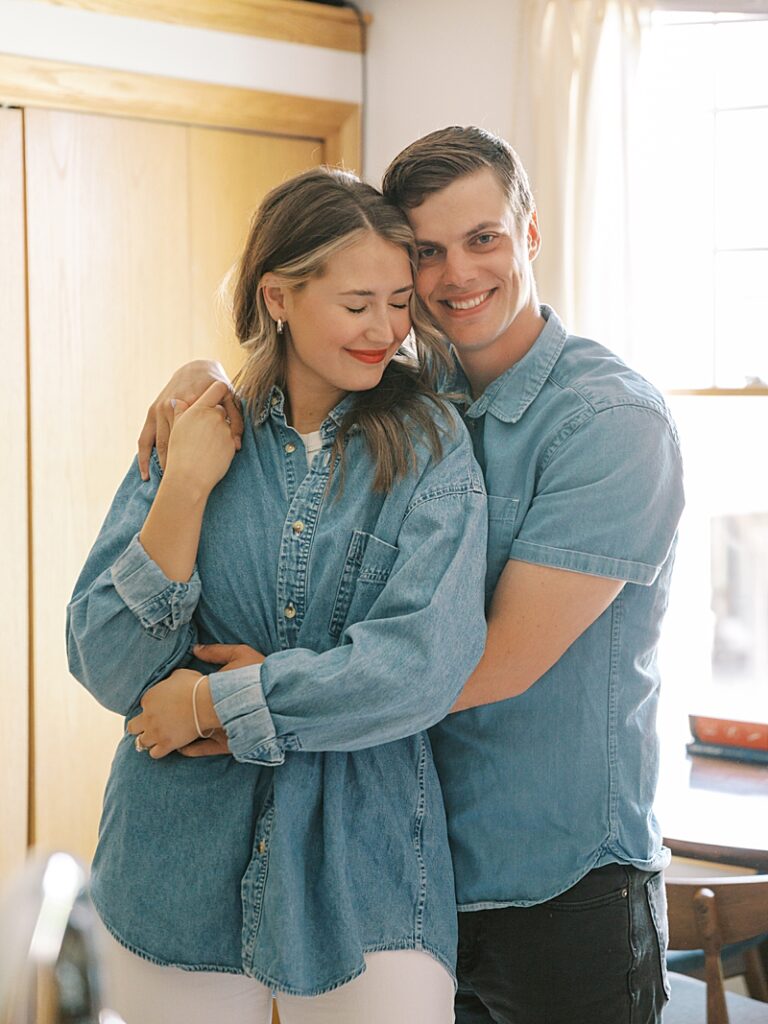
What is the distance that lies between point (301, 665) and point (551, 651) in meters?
0.30

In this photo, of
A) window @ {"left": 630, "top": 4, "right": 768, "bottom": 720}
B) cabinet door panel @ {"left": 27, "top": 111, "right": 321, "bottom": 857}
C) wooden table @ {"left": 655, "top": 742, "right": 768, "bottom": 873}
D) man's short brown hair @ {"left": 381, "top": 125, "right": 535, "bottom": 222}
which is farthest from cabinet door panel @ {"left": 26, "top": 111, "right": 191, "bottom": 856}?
man's short brown hair @ {"left": 381, "top": 125, "right": 535, "bottom": 222}

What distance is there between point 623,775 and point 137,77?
2.05 metres

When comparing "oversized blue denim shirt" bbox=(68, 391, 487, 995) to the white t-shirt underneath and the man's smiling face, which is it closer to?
the white t-shirt underneath

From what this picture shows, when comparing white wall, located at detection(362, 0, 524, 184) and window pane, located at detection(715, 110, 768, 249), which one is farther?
white wall, located at detection(362, 0, 524, 184)

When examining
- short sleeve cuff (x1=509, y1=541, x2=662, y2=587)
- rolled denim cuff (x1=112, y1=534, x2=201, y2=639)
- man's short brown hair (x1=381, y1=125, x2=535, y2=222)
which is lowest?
rolled denim cuff (x1=112, y1=534, x2=201, y2=639)

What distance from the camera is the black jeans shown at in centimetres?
145

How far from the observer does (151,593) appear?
4.47ft

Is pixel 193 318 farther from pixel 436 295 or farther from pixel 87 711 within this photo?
pixel 436 295

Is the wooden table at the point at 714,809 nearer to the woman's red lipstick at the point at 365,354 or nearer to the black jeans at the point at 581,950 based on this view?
the black jeans at the point at 581,950

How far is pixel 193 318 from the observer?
9.80 ft

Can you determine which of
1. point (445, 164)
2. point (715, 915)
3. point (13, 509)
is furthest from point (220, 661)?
point (13, 509)

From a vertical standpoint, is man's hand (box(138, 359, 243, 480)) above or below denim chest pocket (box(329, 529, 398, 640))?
above

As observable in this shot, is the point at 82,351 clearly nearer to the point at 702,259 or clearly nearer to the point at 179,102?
the point at 179,102

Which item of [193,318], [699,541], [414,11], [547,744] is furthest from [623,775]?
[414,11]
